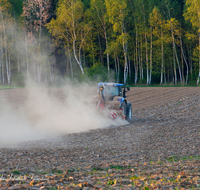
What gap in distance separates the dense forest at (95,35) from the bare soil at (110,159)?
25.6 meters

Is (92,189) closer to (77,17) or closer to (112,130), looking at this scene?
(112,130)

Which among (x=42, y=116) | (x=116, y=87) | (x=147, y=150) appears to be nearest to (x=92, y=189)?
(x=147, y=150)

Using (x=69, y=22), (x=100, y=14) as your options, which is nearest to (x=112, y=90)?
(x=69, y=22)

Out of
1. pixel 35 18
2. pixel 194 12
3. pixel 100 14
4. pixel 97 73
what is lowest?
pixel 97 73

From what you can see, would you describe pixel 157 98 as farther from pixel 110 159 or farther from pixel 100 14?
pixel 100 14

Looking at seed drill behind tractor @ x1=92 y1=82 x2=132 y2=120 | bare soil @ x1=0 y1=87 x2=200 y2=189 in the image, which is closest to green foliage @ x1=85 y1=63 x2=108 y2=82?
seed drill behind tractor @ x1=92 y1=82 x2=132 y2=120

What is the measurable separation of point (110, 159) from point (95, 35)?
36.5m

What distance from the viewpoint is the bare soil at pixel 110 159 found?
4477 millimetres

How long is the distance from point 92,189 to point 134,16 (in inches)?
1468

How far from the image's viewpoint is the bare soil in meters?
4.48

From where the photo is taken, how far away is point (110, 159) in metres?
6.54

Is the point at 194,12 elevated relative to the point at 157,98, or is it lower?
elevated

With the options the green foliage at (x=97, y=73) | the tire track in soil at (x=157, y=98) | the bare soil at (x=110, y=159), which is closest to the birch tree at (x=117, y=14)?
the green foliage at (x=97, y=73)

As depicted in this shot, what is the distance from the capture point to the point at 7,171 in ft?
17.1
